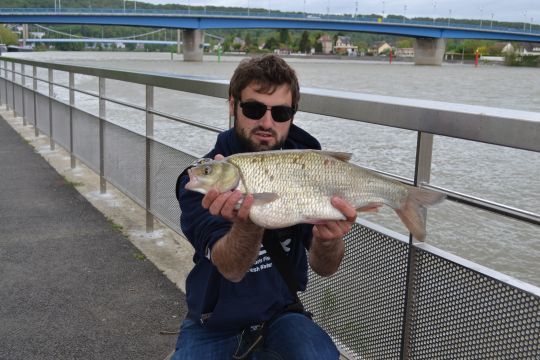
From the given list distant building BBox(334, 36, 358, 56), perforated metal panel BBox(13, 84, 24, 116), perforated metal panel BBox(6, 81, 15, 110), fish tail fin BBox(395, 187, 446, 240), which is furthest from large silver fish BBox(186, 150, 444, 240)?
distant building BBox(334, 36, 358, 56)

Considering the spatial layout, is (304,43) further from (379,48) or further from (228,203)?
(228,203)

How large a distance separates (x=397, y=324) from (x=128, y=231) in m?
3.47

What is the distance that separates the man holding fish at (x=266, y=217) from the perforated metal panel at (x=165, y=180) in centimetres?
213

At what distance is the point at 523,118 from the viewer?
6.15 feet

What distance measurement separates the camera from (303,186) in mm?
1940

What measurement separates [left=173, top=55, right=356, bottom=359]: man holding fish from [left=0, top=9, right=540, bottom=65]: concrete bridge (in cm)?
5506

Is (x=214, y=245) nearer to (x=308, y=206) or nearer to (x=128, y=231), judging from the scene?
(x=308, y=206)

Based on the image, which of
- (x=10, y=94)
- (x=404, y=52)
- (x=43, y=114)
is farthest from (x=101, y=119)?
(x=404, y=52)

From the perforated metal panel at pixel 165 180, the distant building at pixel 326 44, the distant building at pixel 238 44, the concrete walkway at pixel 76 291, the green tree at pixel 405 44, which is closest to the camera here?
the concrete walkway at pixel 76 291

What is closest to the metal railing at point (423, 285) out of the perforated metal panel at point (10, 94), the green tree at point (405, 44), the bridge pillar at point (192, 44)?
the perforated metal panel at point (10, 94)

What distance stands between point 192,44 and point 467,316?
6340cm

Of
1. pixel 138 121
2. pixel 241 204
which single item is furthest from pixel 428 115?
pixel 138 121

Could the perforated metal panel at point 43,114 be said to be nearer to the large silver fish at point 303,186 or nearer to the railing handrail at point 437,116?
the railing handrail at point 437,116

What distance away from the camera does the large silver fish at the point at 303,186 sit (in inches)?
74.7
